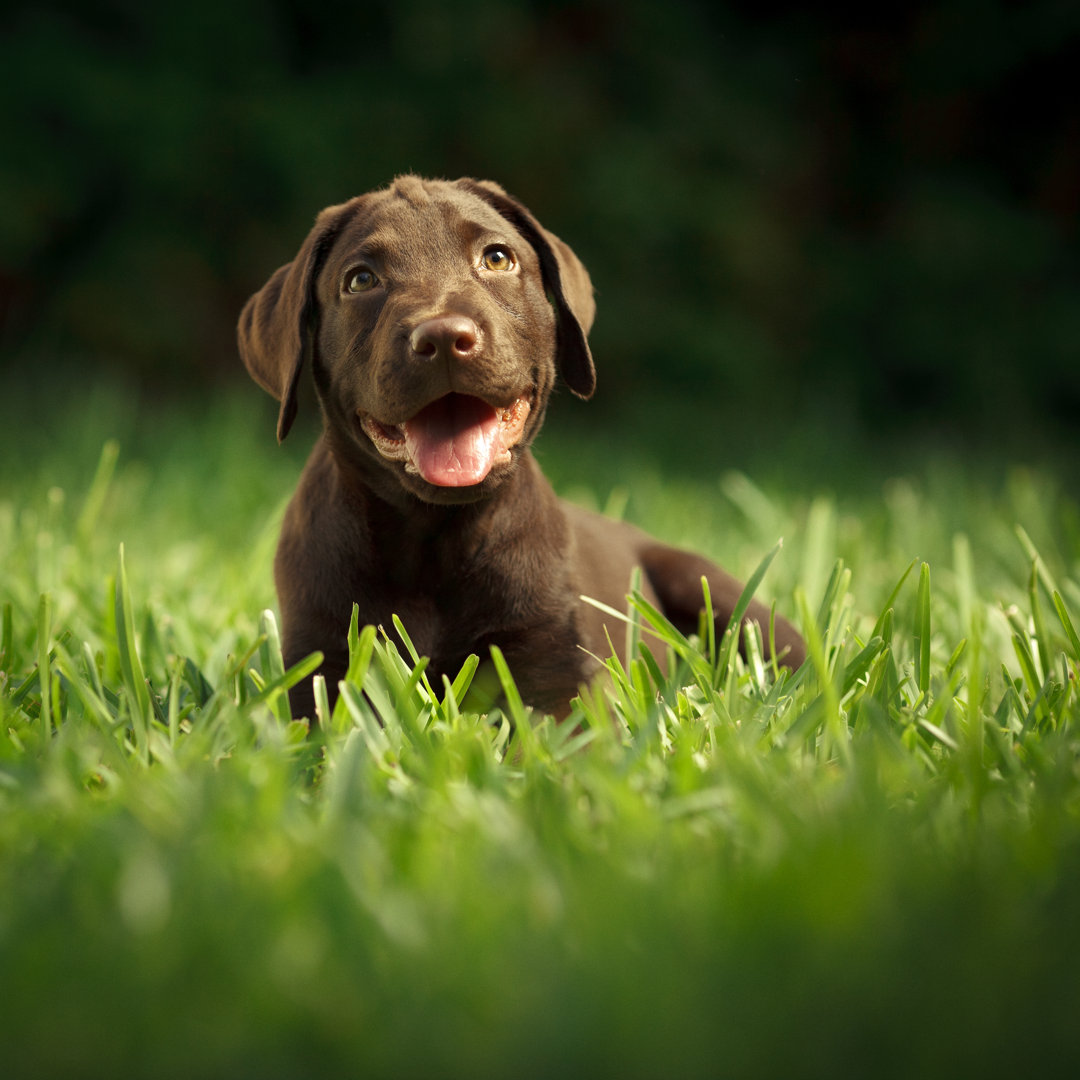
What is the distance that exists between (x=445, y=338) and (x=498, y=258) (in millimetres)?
487

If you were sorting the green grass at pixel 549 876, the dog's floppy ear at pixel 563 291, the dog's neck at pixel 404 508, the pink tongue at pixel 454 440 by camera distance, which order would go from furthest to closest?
the dog's floppy ear at pixel 563 291
the dog's neck at pixel 404 508
the pink tongue at pixel 454 440
the green grass at pixel 549 876

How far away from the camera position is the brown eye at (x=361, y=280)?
2459mm

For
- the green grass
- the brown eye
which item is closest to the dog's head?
the brown eye

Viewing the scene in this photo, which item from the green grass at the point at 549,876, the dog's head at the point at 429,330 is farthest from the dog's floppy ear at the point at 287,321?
the green grass at the point at 549,876

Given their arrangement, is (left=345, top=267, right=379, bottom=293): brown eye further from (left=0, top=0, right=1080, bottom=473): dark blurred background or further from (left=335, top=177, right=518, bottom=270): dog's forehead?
(left=0, top=0, right=1080, bottom=473): dark blurred background

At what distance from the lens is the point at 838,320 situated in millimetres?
9039

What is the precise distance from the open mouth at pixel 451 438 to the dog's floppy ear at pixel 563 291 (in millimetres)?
335

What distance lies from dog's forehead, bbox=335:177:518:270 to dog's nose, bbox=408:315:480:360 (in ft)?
1.12

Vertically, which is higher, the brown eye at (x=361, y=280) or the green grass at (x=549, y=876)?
the brown eye at (x=361, y=280)

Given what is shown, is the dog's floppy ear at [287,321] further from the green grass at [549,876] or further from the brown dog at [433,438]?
the green grass at [549,876]

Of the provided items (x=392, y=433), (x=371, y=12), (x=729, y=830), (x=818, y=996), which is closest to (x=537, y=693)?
(x=392, y=433)

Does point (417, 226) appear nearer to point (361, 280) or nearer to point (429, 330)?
point (361, 280)

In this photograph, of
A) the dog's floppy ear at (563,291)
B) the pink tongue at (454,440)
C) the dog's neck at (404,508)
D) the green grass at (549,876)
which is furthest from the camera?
the dog's floppy ear at (563,291)

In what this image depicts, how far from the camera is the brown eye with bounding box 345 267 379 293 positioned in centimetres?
246
